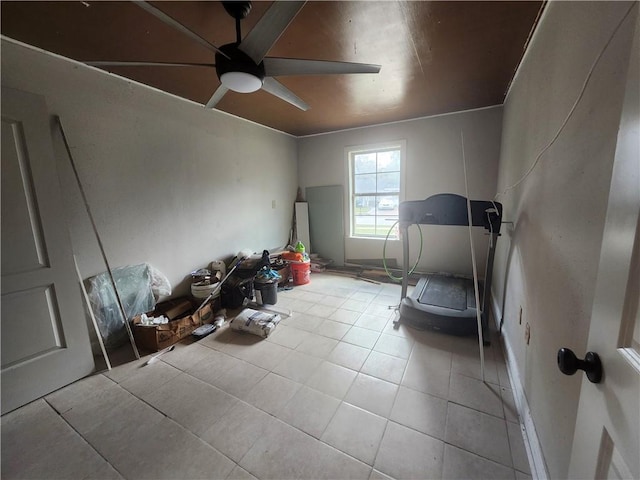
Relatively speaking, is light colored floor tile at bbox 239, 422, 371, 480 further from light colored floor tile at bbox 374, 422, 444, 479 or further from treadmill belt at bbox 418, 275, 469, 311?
treadmill belt at bbox 418, 275, 469, 311

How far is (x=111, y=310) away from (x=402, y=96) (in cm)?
368

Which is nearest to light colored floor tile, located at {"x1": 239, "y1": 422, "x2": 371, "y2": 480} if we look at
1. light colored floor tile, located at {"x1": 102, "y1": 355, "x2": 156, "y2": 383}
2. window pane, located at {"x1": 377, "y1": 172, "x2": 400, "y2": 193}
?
light colored floor tile, located at {"x1": 102, "y1": 355, "x2": 156, "y2": 383}

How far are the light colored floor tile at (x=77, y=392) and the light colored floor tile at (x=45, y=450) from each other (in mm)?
62

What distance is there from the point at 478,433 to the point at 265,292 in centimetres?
230

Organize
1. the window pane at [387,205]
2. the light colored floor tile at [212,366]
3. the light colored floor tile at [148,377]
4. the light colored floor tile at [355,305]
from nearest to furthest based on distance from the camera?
the light colored floor tile at [148,377], the light colored floor tile at [212,366], the light colored floor tile at [355,305], the window pane at [387,205]

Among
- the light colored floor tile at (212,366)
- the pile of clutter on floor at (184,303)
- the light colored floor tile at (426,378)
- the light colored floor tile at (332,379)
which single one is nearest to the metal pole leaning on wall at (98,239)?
the pile of clutter on floor at (184,303)

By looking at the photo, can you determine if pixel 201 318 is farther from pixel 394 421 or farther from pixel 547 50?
pixel 547 50

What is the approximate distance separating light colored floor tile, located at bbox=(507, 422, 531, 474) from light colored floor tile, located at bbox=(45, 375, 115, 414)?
257 centimetres

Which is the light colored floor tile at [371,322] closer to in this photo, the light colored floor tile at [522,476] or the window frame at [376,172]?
the light colored floor tile at [522,476]

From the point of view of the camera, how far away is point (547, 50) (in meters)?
1.45

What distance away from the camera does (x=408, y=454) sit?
4.25 ft

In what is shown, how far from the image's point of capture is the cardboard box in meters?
2.20

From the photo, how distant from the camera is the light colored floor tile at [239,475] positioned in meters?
1.20

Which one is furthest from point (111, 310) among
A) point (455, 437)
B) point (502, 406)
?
point (502, 406)
